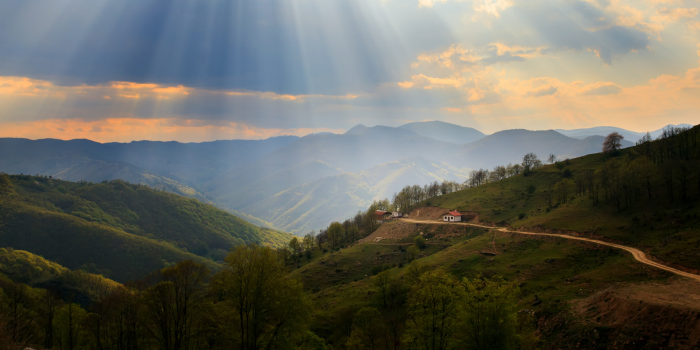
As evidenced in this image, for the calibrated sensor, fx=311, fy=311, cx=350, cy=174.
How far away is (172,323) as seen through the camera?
30.9 metres

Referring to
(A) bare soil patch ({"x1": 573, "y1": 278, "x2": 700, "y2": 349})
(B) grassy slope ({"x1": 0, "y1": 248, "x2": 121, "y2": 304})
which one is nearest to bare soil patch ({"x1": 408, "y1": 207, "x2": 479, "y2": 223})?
(A) bare soil patch ({"x1": 573, "y1": 278, "x2": 700, "y2": 349})

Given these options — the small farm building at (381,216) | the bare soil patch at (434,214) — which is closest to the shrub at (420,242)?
the bare soil patch at (434,214)

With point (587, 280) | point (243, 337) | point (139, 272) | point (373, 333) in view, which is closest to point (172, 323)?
point (243, 337)

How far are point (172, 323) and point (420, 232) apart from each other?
86.4 metres

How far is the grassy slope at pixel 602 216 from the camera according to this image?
46281 mm

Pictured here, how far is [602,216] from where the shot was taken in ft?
213

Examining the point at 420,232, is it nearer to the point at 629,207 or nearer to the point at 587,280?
the point at 629,207

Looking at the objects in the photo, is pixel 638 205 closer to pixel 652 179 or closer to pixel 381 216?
pixel 652 179

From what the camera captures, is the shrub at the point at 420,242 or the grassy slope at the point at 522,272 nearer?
the grassy slope at the point at 522,272

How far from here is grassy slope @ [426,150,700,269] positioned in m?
46.3

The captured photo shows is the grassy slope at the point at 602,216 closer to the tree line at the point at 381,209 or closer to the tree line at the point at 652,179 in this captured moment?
the tree line at the point at 652,179

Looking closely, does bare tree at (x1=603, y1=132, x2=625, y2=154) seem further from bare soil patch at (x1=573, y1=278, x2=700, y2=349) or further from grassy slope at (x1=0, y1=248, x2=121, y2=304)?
grassy slope at (x1=0, y1=248, x2=121, y2=304)

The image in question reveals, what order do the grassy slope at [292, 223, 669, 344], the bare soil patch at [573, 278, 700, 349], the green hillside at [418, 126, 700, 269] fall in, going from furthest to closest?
the green hillside at [418, 126, 700, 269] → the grassy slope at [292, 223, 669, 344] → the bare soil patch at [573, 278, 700, 349]

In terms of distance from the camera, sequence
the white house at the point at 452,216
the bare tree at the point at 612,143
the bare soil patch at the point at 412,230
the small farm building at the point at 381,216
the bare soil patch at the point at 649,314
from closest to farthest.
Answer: the bare soil patch at the point at 649,314 → the bare soil patch at the point at 412,230 → the white house at the point at 452,216 → the bare tree at the point at 612,143 → the small farm building at the point at 381,216
